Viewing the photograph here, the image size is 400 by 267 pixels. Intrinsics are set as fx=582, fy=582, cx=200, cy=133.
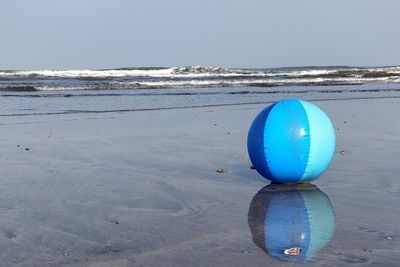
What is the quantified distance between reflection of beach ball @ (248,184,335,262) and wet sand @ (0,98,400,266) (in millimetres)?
103

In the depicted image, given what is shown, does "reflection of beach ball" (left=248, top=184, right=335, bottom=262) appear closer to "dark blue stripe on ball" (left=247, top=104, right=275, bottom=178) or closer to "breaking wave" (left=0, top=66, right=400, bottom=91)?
"dark blue stripe on ball" (left=247, top=104, right=275, bottom=178)

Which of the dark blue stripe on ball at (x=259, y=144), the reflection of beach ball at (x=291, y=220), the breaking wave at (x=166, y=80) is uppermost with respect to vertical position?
the dark blue stripe on ball at (x=259, y=144)

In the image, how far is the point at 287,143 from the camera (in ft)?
23.4

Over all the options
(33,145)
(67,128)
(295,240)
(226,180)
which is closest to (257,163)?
(226,180)

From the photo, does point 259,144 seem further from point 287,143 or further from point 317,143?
point 317,143

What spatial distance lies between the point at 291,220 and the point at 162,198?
1.72 metres

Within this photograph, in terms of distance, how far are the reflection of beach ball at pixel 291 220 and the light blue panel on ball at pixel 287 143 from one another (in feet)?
0.87

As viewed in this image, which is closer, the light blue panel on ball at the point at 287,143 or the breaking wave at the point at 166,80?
the light blue panel on ball at the point at 287,143

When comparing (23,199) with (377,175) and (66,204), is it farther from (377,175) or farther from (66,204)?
(377,175)

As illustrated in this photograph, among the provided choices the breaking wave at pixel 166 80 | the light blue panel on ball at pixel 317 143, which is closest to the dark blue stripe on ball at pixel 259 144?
the light blue panel on ball at pixel 317 143

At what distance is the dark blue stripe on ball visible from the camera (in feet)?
23.9

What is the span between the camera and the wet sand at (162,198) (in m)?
4.90

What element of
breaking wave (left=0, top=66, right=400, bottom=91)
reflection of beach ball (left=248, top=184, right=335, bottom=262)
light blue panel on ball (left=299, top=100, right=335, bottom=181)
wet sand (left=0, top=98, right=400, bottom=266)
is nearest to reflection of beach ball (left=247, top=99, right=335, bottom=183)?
light blue panel on ball (left=299, top=100, right=335, bottom=181)

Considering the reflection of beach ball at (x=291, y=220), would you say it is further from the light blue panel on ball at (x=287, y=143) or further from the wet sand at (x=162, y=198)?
the light blue panel on ball at (x=287, y=143)
